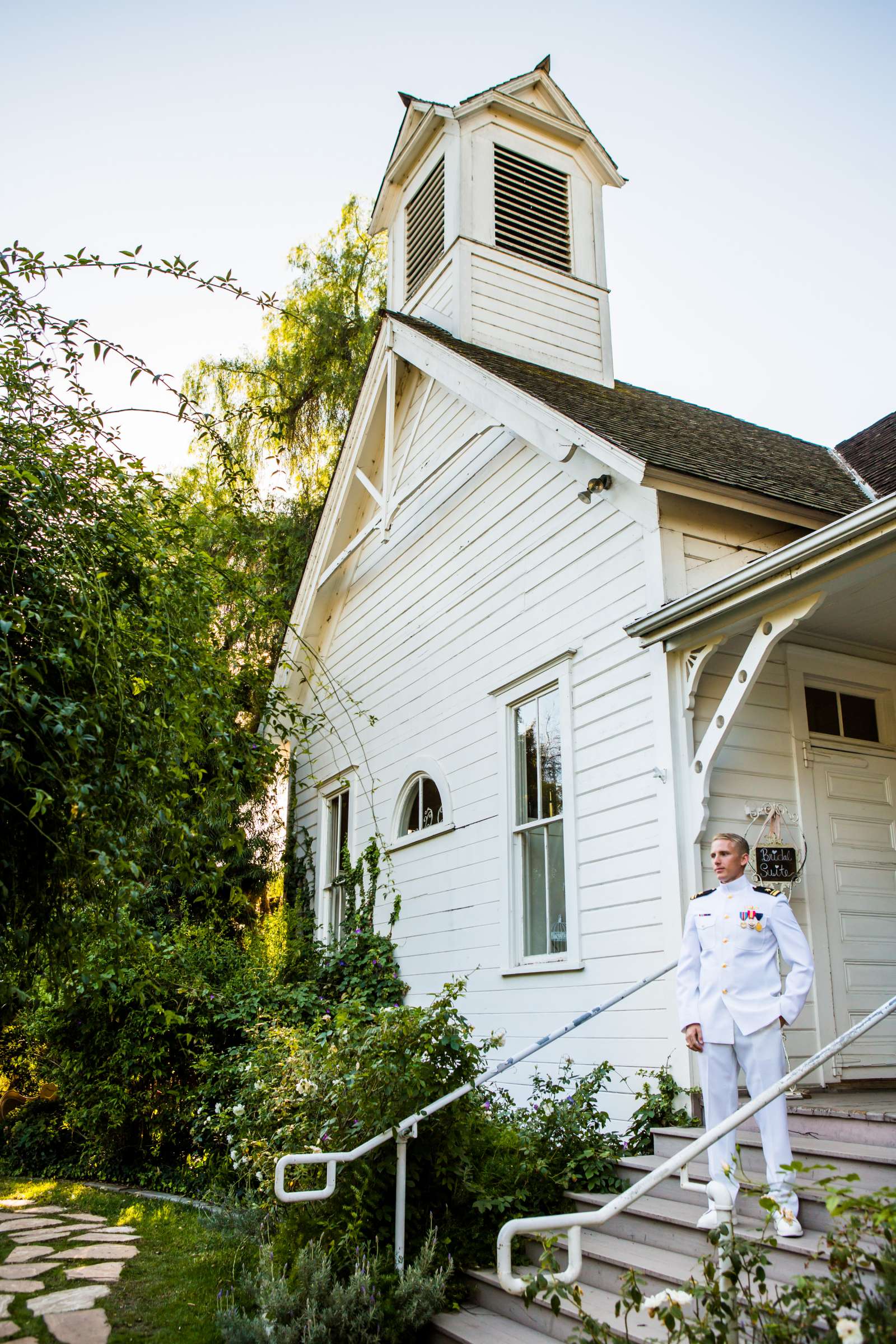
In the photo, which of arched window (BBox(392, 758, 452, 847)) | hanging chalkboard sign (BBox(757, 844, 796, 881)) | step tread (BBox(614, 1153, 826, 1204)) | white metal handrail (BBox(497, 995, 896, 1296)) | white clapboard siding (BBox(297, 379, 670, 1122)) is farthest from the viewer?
arched window (BBox(392, 758, 452, 847))

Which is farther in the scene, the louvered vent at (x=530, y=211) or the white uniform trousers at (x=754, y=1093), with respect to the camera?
the louvered vent at (x=530, y=211)

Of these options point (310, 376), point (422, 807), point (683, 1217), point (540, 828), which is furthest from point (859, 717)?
point (310, 376)

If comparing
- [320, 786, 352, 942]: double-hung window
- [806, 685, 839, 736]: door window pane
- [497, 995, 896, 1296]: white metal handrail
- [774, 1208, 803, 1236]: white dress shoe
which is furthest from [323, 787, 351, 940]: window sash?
[497, 995, 896, 1296]: white metal handrail

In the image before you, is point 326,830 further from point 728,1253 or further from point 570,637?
point 728,1253

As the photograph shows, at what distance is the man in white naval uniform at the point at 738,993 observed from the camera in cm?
409

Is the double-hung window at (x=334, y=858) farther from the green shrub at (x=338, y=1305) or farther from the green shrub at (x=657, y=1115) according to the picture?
the green shrub at (x=338, y=1305)

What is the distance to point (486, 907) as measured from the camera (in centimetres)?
782

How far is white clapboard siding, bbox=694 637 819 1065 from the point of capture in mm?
5961

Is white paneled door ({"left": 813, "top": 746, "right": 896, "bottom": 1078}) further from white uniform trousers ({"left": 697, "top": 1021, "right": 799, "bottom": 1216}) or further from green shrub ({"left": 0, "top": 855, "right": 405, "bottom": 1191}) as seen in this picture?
green shrub ({"left": 0, "top": 855, "right": 405, "bottom": 1191})

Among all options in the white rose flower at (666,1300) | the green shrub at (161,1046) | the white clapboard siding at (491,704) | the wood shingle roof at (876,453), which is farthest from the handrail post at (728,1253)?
the wood shingle roof at (876,453)

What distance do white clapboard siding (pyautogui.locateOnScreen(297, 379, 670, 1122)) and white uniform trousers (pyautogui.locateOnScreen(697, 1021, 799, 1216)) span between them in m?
1.38

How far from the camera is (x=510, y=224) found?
1119 centimetres

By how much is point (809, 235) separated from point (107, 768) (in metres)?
8.57

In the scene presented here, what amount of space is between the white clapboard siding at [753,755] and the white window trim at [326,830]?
17.6 feet
